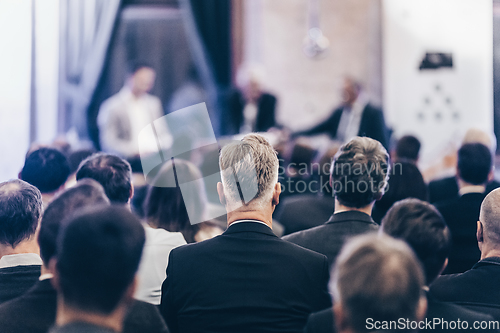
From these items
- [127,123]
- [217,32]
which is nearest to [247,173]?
[127,123]

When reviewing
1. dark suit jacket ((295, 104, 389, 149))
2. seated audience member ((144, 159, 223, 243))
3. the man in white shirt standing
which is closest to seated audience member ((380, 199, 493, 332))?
seated audience member ((144, 159, 223, 243))

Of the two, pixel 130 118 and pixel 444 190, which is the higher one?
pixel 130 118

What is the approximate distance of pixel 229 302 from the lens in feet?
4.46

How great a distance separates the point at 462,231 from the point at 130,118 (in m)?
3.29

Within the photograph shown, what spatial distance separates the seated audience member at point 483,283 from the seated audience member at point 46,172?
162 cm

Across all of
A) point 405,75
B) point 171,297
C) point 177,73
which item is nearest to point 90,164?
point 171,297

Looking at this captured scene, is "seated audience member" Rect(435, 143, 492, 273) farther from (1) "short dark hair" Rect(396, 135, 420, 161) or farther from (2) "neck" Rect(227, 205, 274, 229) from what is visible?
(2) "neck" Rect(227, 205, 274, 229)

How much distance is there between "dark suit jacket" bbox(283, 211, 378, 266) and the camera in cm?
176

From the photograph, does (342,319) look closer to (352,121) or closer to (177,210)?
(177,210)

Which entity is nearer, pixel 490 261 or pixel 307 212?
pixel 490 261

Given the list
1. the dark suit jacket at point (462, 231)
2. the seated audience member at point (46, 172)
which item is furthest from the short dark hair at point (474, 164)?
the seated audience member at point (46, 172)

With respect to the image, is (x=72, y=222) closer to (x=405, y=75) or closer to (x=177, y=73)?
(x=177, y=73)

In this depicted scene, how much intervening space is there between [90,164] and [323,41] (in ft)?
13.1

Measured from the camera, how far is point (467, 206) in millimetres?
2369
